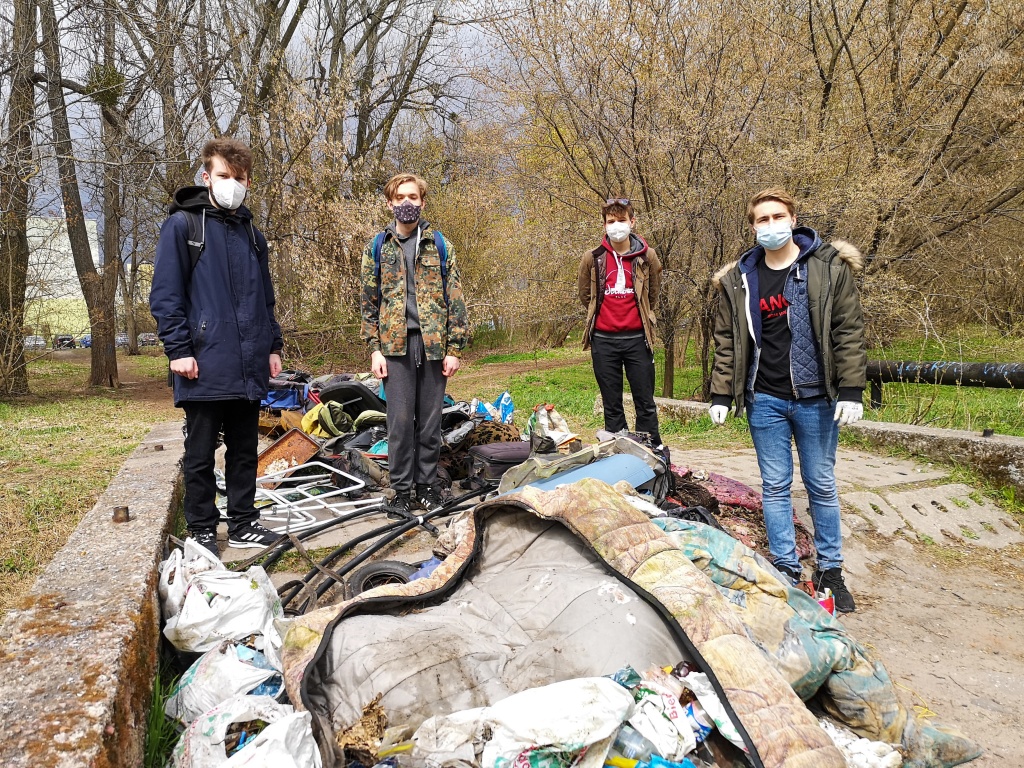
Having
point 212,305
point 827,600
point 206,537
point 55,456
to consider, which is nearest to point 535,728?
point 827,600

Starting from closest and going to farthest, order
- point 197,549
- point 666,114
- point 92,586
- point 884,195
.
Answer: point 92,586 < point 197,549 < point 884,195 < point 666,114

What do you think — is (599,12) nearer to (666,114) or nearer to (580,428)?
(666,114)

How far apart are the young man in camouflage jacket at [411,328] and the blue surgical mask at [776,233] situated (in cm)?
189

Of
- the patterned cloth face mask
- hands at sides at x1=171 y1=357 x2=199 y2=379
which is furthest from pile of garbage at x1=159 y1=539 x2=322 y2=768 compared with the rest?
the patterned cloth face mask

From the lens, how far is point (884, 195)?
740 centimetres

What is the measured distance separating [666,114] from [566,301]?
128 inches

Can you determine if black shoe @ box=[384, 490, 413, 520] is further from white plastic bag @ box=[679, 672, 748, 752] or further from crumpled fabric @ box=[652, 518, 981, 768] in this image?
white plastic bag @ box=[679, 672, 748, 752]

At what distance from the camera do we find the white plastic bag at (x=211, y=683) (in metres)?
2.21

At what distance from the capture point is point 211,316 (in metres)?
3.42

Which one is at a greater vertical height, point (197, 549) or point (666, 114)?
point (666, 114)

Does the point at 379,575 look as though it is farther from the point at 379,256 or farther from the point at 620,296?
the point at 620,296

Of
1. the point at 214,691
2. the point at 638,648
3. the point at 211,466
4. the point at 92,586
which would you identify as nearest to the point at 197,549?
the point at 92,586

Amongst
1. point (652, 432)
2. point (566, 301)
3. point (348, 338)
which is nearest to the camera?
point (652, 432)

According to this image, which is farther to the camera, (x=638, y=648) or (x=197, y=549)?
(x=197, y=549)
